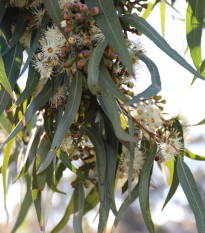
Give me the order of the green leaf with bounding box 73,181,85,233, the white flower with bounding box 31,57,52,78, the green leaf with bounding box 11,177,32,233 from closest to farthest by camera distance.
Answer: the white flower with bounding box 31,57,52,78 < the green leaf with bounding box 73,181,85,233 < the green leaf with bounding box 11,177,32,233

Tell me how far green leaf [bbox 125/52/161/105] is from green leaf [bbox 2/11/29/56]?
0.97 ft

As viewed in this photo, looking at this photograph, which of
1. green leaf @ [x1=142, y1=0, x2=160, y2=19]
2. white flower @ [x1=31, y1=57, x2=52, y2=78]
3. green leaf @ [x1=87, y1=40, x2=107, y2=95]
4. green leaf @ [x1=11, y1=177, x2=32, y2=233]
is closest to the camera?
green leaf @ [x1=87, y1=40, x2=107, y2=95]

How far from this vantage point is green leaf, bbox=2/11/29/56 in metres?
1.06

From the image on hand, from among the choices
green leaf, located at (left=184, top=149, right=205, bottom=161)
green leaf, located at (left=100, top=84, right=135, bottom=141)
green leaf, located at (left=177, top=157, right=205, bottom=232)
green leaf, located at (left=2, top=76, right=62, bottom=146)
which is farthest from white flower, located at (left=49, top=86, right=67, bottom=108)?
green leaf, located at (left=184, top=149, right=205, bottom=161)

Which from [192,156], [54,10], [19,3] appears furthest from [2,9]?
[192,156]

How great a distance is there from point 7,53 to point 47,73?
14cm

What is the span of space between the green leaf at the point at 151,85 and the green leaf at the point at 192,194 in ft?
0.86

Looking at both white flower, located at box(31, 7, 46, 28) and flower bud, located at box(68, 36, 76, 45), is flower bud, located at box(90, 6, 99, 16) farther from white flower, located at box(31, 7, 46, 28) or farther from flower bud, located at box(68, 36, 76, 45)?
white flower, located at box(31, 7, 46, 28)

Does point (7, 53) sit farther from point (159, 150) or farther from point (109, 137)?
point (159, 150)

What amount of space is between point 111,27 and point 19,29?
0.29 metres

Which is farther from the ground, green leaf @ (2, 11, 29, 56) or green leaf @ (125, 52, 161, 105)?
green leaf @ (2, 11, 29, 56)

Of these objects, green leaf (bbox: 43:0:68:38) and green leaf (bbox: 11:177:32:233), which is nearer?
green leaf (bbox: 43:0:68:38)

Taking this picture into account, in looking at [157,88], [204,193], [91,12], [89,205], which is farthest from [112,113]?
[204,193]

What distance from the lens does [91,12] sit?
0.89m
